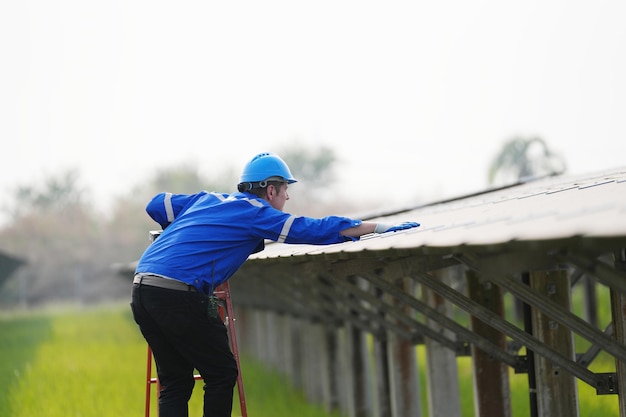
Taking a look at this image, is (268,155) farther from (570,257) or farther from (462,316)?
(462,316)

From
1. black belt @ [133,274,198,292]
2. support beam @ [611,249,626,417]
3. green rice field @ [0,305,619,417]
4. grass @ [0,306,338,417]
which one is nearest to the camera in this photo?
support beam @ [611,249,626,417]

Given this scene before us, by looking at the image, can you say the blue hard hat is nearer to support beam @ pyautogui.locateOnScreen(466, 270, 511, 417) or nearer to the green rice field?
support beam @ pyautogui.locateOnScreen(466, 270, 511, 417)

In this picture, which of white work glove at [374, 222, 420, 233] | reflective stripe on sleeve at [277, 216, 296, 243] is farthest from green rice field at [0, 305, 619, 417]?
reflective stripe on sleeve at [277, 216, 296, 243]

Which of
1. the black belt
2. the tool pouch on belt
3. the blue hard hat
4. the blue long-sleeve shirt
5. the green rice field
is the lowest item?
the green rice field

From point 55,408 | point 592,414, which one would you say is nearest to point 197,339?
point 592,414

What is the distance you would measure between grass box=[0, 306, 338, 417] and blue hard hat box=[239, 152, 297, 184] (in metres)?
4.71

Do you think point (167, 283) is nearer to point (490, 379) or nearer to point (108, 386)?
point (490, 379)

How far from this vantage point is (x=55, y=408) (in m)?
10.1

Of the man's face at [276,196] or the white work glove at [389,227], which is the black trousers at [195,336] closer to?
the man's face at [276,196]

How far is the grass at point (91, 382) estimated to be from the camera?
1038cm

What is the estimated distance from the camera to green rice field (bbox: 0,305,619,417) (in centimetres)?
1002

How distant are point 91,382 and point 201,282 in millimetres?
7939

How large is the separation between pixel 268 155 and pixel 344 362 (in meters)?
6.26

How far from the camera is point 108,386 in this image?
12.3 meters
